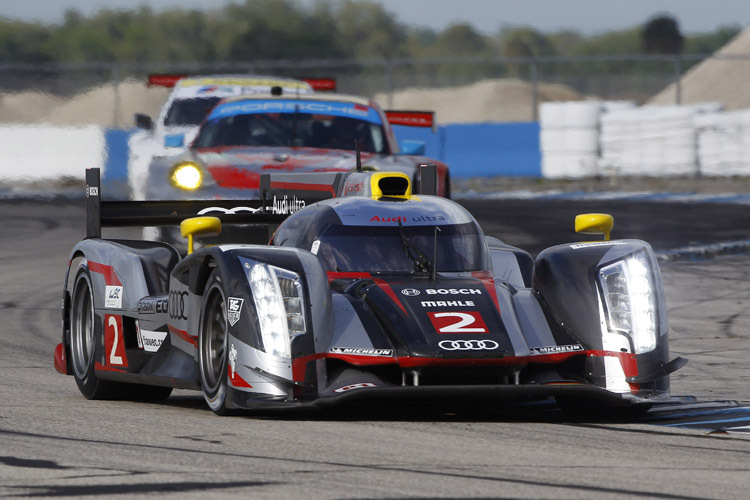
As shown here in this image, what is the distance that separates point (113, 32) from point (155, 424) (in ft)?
91.4

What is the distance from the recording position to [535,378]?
21.4 ft

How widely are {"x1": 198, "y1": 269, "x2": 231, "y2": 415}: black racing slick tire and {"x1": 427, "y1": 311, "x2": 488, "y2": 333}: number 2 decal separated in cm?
97

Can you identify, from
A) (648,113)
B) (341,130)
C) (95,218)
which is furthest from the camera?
(648,113)

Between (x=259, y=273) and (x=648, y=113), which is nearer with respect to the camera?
A: (x=259, y=273)

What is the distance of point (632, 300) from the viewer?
22.4 ft

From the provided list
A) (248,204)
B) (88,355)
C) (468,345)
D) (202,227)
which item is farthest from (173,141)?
(468,345)

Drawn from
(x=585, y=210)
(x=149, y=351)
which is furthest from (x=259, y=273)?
(x=585, y=210)

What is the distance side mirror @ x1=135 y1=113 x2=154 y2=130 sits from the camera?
51.9 ft

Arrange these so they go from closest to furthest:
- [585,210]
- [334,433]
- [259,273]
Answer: [334,433] → [259,273] → [585,210]

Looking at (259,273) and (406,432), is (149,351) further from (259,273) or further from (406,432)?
(406,432)

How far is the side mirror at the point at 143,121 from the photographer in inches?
623

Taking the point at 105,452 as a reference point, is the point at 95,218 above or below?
above

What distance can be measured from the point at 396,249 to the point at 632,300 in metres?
1.18

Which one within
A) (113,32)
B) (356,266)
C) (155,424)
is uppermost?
(113,32)
